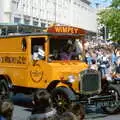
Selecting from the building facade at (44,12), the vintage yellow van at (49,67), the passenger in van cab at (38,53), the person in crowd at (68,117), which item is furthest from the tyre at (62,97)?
the building facade at (44,12)

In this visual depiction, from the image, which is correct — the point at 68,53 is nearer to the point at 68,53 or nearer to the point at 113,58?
the point at 68,53

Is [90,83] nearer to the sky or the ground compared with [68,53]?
nearer to the ground

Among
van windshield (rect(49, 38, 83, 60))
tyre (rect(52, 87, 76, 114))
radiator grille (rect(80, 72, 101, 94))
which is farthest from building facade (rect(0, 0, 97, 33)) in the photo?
tyre (rect(52, 87, 76, 114))

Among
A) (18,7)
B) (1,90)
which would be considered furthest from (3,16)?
(1,90)

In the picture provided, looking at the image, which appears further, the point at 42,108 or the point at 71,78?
the point at 71,78

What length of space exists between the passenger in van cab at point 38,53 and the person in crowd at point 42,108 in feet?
26.0

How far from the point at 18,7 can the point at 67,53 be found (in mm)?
40351

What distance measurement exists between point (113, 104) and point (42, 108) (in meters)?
8.25

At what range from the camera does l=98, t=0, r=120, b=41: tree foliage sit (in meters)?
46.2

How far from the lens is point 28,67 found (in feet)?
47.5

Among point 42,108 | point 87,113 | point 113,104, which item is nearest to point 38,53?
point 87,113

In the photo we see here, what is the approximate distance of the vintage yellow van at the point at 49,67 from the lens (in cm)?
1323

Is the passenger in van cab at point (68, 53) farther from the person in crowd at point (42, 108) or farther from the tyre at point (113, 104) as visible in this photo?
the person in crowd at point (42, 108)

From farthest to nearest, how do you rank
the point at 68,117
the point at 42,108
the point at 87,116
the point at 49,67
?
the point at 49,67 < the point at 87,116 < the point at 42,108 < the point at 68,117
